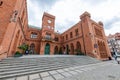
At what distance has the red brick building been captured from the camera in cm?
754

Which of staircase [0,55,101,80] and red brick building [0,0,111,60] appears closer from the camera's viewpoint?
staircase [0,55,101,80]

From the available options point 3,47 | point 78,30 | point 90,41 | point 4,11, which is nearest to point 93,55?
point 90,41

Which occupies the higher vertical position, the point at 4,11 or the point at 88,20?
the point at 88,20

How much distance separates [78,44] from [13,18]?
53.9 ft

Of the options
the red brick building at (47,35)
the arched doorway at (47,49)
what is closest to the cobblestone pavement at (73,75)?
the red brick building at (47,35)

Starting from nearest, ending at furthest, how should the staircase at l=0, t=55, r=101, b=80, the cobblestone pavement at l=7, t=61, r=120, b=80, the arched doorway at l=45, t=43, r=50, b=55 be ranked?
the cobblestone pavement at l=7, t=61, r=120, b=80 < the staircase at l=0, t=55, r=101, b=80 < the arched doorway at l=45, t=43, r=50, b=55

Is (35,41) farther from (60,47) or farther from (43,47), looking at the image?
(60,47)

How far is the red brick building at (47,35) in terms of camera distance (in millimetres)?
7545

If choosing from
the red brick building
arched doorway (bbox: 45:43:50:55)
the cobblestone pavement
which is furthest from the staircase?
arched doorway (bbox: 45:43:50:55)

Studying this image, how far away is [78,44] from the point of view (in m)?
19.5

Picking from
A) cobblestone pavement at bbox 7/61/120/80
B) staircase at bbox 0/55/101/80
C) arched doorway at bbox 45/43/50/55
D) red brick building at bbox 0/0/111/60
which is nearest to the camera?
cobblestone pavement at bbox 7/61/120/80

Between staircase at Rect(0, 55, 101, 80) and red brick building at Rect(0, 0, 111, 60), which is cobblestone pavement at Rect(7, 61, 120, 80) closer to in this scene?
Answer: staircase at Rect(0, 55, 101, 80)

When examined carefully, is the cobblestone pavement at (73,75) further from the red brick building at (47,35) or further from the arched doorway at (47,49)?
the arched doorway at (47,49)

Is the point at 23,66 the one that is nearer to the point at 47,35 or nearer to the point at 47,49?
the point at 47,49
